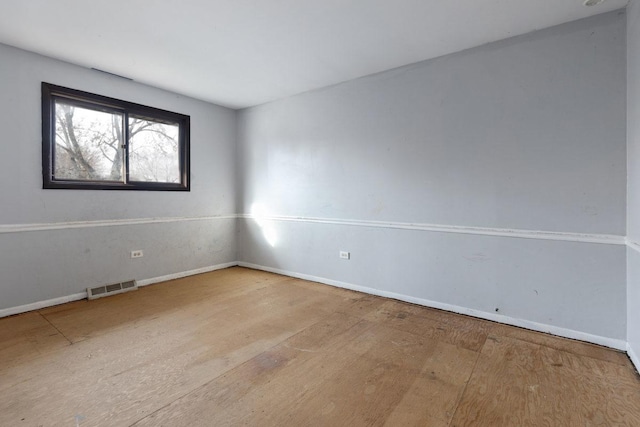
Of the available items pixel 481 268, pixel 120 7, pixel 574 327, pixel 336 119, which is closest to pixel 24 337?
pixel 120 7

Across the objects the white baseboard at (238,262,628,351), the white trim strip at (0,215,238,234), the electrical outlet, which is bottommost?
the white baseboard at (238,262,628,351)

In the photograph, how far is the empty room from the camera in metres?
1.85

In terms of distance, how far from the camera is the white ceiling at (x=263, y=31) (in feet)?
7.44

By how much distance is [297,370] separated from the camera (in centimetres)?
201

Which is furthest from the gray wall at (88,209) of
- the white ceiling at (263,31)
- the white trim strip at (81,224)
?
the white ceiling at (263,31)

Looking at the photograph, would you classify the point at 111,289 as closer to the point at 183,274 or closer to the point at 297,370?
the point at 183,274

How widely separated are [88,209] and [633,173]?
5.02 meters

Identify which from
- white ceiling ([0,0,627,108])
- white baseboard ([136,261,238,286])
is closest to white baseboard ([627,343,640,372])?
white ceiling ([0,0,627,108])

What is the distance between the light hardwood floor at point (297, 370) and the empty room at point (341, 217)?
17mm

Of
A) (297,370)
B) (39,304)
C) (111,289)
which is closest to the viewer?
(297,370)

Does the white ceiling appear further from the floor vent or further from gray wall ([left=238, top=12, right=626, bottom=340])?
the floor vent

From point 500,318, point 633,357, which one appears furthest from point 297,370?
point 633,357

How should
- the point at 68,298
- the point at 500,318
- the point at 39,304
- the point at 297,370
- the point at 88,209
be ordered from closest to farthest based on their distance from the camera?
the point at 297,370 → the point at 500,318 → the point at 39,304 → the point at 68,298 → the point at 88,209

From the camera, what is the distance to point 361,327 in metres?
2.69
